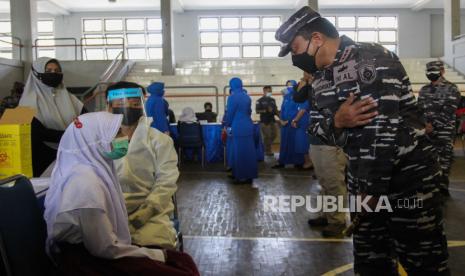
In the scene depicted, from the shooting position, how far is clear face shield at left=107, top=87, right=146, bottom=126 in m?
2.67

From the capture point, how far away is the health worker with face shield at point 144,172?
2357 millimetres

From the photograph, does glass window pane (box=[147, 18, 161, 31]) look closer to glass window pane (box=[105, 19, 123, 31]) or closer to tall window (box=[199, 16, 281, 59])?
glass window pane (box=[105, 19, 123, 31])

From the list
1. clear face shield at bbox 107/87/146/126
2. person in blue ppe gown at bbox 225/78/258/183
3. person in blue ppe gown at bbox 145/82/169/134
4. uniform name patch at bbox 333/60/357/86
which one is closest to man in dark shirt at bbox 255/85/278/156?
person in blue ppe gown at bbox 145/82/169/134

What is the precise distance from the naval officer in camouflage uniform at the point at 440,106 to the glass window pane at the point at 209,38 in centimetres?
1497

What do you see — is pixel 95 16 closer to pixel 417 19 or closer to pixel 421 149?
pixel 417 19

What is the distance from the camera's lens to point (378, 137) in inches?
68.7

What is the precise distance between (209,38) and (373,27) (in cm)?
698

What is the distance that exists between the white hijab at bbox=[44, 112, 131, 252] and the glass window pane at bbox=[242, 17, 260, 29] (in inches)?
705

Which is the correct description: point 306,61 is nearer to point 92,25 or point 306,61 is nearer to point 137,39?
point 137,39

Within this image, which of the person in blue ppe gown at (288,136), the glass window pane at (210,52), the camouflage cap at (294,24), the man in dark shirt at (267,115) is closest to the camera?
the camouflage cap at (294,24)

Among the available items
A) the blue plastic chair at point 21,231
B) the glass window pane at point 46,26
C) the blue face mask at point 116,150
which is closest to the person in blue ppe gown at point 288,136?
the blue face mask at point 116,150

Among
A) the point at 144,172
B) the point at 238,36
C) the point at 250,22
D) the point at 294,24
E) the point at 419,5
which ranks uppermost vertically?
the point at 419,5

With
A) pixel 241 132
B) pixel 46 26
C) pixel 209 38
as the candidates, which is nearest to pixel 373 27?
pixel 209 38

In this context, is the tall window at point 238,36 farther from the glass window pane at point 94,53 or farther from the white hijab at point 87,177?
the white hijab at point 87,177
